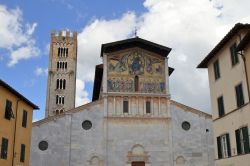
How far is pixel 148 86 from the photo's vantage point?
32.9 metres

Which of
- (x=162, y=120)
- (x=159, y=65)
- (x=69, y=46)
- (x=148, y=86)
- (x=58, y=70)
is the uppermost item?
(x=69, y=46)

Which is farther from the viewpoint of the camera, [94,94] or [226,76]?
[94,94]

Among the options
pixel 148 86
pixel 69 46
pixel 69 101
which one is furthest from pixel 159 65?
pixel 69 46

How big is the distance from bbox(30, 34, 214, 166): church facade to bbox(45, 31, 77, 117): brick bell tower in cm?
3861

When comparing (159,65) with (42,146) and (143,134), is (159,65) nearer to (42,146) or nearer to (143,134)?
(143,134)

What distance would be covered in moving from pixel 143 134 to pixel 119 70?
6.79 metres

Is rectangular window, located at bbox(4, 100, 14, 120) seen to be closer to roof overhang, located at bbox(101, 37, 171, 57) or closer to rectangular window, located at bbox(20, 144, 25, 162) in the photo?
rectangular window, located at bbox(20, 144, 25, 162)

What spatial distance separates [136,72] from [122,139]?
6867mm

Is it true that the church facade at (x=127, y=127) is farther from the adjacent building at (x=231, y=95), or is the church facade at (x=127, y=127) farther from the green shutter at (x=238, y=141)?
the green shutter at (x=238, y=141)

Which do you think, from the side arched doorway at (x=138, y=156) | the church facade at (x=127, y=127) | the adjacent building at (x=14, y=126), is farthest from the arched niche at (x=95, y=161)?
the adjacent building at (x=14, y=126)

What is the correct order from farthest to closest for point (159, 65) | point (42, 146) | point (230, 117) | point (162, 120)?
point (159, 65) < point (162, 120) < point (42, 146) < point (230, 117)

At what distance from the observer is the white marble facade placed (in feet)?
98.8

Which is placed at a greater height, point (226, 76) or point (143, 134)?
point (226, 76)

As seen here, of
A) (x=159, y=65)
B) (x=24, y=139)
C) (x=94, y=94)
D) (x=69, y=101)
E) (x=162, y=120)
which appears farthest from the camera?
(x=69, y=101)
